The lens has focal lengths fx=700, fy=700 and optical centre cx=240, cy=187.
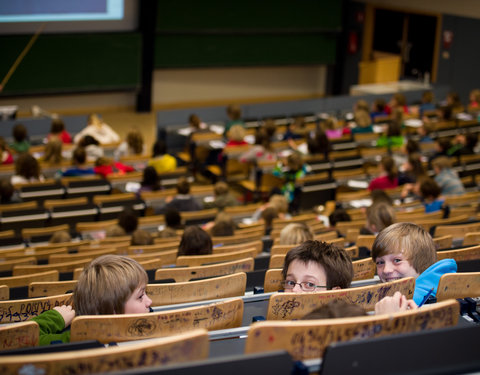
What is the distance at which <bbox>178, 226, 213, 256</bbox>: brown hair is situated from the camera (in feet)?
16.9

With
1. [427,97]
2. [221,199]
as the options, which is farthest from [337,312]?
[427,97]

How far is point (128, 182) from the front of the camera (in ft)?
31.0

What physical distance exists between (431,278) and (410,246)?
197mm

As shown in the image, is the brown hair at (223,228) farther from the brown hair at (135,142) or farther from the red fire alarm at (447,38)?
the red fire alarm at (447,38)

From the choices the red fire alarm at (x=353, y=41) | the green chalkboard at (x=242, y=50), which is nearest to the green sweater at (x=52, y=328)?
the green chalkboard at (x=242, y=50)

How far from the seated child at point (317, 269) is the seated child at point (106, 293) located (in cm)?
70

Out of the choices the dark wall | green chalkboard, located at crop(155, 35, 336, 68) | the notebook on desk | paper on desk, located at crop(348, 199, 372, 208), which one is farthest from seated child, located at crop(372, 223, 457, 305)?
the dark wall

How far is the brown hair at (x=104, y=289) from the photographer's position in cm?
286

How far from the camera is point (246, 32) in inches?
647

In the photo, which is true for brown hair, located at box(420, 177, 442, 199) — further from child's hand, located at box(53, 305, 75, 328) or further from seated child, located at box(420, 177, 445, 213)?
child's hand, located at box(53, 305, 75, 328)

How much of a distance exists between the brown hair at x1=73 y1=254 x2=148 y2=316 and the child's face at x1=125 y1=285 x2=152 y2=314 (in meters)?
0.01

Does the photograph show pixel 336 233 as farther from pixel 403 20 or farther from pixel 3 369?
pixel 403 20

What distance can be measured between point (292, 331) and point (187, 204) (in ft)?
19.6

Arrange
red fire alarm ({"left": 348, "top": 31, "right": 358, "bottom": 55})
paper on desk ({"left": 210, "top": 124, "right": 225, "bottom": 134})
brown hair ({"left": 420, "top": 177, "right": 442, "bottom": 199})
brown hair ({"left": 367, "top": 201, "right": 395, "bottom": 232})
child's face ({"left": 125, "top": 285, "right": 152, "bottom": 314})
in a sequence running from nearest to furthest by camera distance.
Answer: child's face ({"left": 125, "top": 285, "right": 152, "bottom": 314}) → brown hair ({"left": 367, "top": 201, "right": 395, "bottom": 232}) → brown hair ({"left": 420, "top": 177, "right": 442, "bottom": 199}) → paper on desk ({"left": 210, "top": 124, "right": 225, "bottom": 134}) → red fire alarm ({"left": 348, "top": 31, "right": 358, "bottom": 55})
